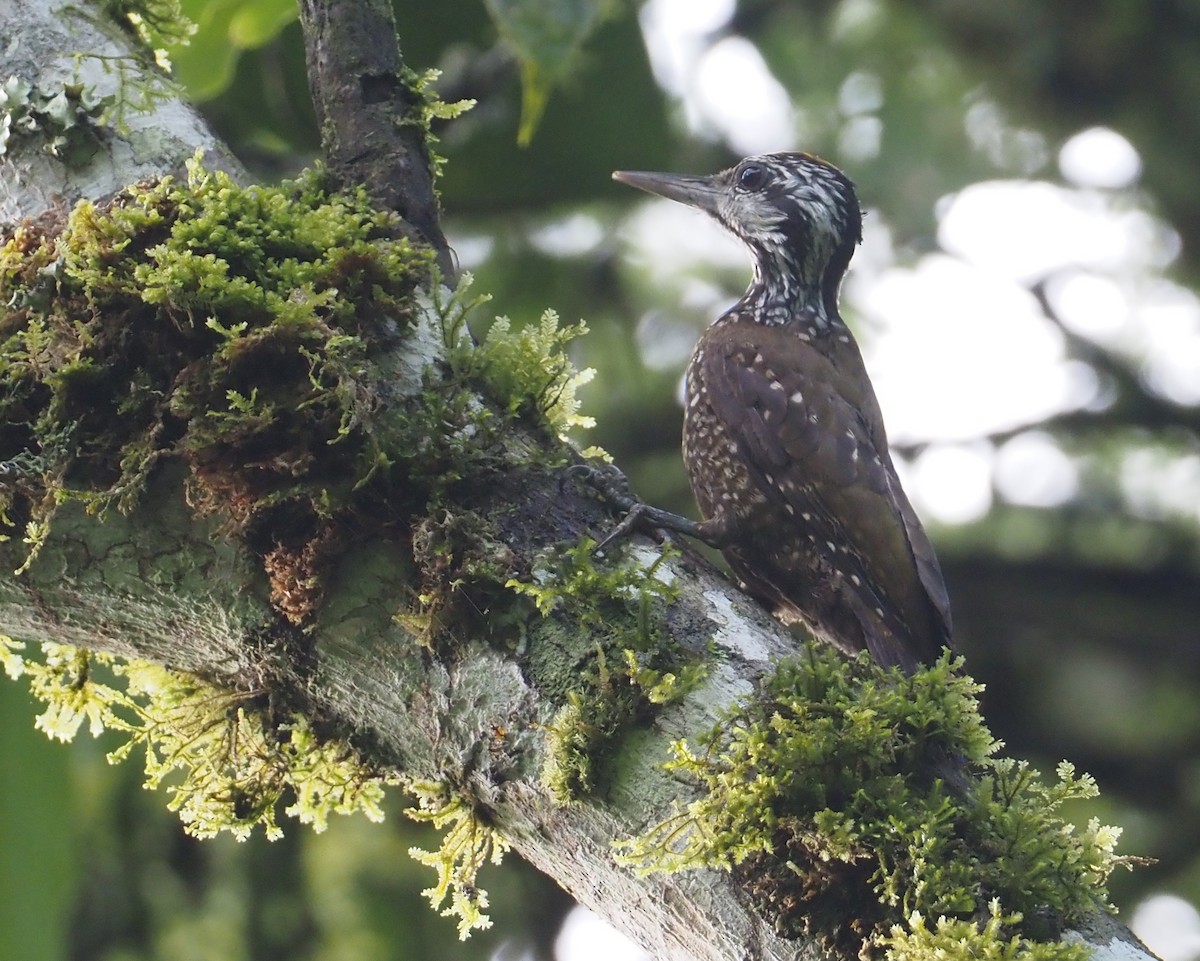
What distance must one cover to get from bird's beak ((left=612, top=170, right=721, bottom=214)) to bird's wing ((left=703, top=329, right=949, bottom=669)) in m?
0.71

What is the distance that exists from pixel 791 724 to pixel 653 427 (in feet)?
10.0

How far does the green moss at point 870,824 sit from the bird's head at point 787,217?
233cm

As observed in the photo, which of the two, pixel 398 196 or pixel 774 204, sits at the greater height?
pixel 774 204

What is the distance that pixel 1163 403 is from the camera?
16.3 feet

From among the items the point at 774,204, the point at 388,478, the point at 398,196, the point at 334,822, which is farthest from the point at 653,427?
the point at 388,478

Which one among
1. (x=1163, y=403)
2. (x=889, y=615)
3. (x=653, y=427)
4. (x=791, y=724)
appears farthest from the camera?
(x=1163, y=403)

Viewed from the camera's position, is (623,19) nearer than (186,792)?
No

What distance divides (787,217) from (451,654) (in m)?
2.55

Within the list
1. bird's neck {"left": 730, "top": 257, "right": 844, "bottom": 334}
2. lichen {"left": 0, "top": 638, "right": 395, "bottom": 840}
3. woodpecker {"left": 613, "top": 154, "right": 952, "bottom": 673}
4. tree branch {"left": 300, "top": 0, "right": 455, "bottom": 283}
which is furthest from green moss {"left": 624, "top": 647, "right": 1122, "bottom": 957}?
bird's neck {"left": 730, "top": 257, "right": 844, "bottom": 334}

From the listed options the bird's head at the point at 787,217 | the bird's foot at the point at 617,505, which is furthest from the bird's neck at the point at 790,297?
the bird's foot at the point at 617,505

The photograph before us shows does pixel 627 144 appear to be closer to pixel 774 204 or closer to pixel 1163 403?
pixel 774 204

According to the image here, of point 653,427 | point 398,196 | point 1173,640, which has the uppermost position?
point 1173,640

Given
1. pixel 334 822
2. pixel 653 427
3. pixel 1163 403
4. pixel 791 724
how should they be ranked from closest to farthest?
pixel 791 724, pixel 334 822, pixel 653 427, pixel 1163 403

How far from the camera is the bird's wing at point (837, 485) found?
305 cm
